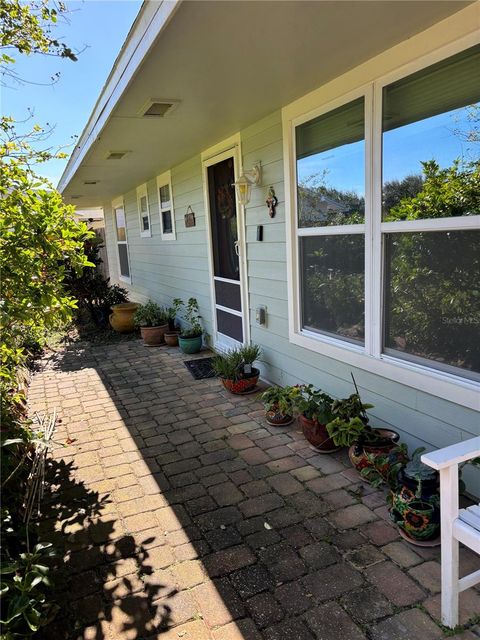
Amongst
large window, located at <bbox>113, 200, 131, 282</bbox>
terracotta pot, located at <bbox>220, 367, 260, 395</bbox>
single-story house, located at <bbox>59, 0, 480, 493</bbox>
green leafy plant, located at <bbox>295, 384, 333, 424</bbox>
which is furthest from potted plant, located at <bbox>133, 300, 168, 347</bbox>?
green leafy plant, located at <bbox>295, 384, 333, 424</bbox>

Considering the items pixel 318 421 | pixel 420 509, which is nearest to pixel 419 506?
pixel 420 509

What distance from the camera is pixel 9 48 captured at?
8.84 feet

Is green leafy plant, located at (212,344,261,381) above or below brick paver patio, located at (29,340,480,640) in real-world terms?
above

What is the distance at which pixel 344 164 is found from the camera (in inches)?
113

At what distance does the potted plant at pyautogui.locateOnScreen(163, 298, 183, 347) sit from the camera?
6.05 meters

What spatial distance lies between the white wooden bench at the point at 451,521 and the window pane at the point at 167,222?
565 cm

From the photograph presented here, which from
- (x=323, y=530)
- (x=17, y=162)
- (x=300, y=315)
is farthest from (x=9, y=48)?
(x=323, y=530)

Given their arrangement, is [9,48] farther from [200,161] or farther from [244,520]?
[244,520]

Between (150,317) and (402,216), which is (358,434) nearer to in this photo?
(402,216)

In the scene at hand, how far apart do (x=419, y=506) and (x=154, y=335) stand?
476cm

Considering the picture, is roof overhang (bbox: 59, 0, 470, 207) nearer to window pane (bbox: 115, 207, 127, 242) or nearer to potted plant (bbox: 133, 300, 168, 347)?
potted plant (bbox: 133, 300, 168, 347)

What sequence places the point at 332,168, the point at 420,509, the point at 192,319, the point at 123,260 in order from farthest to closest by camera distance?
the point at 123,260, the point at 192,319, the point at 332,168, the point at 420,509

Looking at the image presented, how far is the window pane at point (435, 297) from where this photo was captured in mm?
2133

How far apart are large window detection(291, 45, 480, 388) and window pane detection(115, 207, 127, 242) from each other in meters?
7.19
